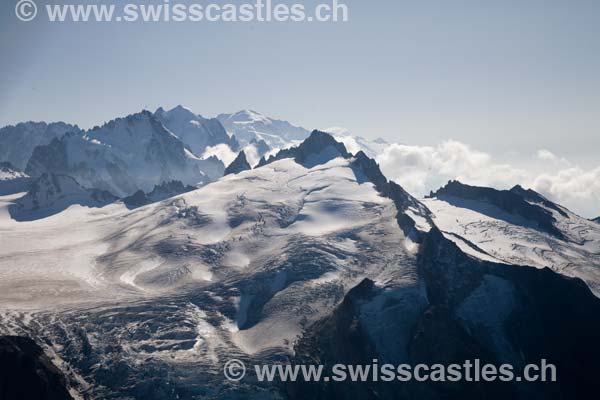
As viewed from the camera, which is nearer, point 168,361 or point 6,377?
point 6,377

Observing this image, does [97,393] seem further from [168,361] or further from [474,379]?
[474,379]

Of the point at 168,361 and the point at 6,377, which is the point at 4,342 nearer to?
the point at 6,377

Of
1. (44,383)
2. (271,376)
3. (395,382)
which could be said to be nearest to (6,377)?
(44,383)

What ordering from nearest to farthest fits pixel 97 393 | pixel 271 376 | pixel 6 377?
pixel 6 377
pixel 97 393
pixel 271 376

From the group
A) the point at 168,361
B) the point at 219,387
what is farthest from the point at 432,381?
the point at 168,361

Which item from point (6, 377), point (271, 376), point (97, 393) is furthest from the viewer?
point (271, 376)

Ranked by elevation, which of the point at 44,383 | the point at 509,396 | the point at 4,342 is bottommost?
the point at 509,396

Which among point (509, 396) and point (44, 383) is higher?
point (44, 383)
